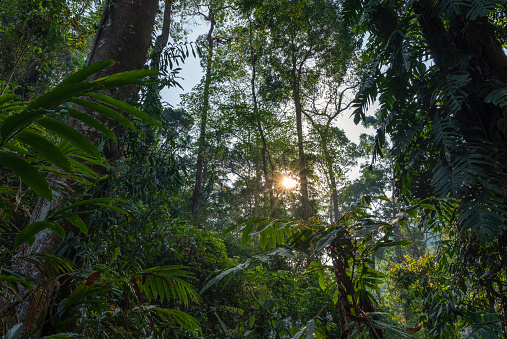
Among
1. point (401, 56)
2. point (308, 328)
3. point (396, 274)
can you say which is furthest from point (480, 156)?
point (396, 274)

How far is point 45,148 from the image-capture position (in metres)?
0.36

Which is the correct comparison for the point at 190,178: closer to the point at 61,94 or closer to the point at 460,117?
the point at 460,117

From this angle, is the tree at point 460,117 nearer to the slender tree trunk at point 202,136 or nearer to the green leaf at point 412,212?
the green leaf at point 412,212

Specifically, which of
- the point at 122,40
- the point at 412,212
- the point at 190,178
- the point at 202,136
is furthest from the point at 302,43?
the point at 412,212

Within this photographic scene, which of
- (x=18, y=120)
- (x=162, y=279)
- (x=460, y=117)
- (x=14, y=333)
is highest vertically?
(x=460, y=117)

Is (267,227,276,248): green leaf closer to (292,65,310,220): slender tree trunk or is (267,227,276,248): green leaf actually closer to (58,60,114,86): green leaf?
(58,60,114,86): green leaf

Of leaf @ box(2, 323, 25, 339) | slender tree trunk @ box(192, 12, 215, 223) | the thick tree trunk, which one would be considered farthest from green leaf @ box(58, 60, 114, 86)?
slender tree trunk @ box(192, 12, 215, 223)

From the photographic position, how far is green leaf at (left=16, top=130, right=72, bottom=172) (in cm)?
35

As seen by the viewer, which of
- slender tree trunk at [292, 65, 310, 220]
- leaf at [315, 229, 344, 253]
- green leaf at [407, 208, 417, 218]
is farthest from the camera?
slender tree trunk at [292, 65, 310, 220]

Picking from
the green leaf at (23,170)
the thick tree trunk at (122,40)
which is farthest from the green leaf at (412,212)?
the thick tree trunk at (122,40)

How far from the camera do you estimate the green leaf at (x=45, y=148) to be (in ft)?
1.15

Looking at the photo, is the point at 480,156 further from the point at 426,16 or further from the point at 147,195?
the point at 147,195

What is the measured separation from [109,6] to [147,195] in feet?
4.19

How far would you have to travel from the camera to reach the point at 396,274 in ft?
15.6
